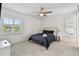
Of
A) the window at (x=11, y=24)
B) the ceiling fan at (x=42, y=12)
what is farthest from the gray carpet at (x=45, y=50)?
the ceiling fan at (x=42, y=12)

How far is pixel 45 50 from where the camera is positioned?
1.47 meters

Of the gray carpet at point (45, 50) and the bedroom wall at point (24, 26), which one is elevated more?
the bedroom wall at point (24, 26)

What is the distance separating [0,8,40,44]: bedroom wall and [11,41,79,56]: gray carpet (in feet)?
0.40

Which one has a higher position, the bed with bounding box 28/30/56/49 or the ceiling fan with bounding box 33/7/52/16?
the ceiling fan with bounding box 33/7/52/16

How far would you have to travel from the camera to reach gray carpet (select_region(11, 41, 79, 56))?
1.40m

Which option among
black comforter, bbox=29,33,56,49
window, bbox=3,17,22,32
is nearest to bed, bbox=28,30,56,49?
black comforter, bbox=29,33,56,49

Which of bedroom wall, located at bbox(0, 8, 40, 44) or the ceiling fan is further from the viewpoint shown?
the ceiling fan

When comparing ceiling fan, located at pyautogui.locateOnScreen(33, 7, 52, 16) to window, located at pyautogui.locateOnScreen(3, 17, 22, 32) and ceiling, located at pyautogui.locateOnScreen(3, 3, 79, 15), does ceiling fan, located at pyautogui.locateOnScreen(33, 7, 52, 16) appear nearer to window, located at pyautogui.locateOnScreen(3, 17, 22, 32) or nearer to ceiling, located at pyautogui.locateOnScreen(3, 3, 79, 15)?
ceiling, located at pyautogui.locateOnScreen(3, 3, 79, 15)

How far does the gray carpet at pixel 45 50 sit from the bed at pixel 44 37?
89 millimetres

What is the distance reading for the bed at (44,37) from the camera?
149cm

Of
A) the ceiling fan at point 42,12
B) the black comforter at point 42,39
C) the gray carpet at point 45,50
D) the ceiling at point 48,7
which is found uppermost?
the ceiling at point 48,7

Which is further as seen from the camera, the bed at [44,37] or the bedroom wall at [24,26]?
the bed at [44,37]

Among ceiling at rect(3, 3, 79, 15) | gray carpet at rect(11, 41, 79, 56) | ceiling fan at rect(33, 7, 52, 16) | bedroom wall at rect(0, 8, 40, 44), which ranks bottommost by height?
gray carpet at rect(11, 41, 79, 56)

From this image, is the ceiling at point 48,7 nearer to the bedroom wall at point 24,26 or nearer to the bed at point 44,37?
the bedroom wall at point 24,26
